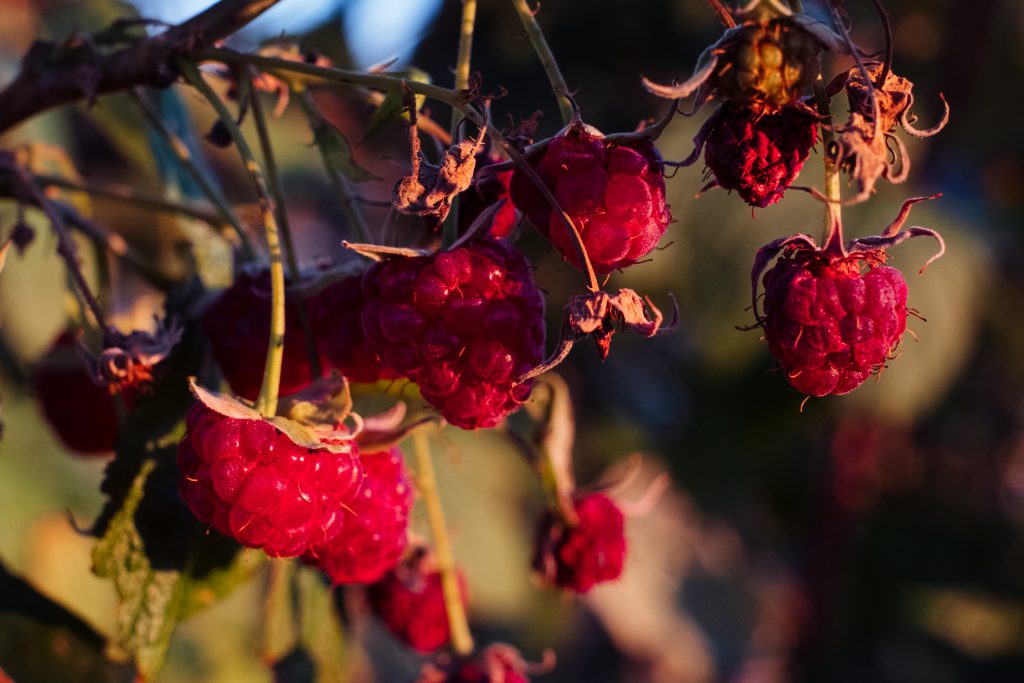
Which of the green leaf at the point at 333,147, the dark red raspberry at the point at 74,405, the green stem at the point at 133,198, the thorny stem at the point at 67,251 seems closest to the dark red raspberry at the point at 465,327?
the green leaf at the point at 333,147

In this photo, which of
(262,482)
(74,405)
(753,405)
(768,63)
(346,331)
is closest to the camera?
(768,63)

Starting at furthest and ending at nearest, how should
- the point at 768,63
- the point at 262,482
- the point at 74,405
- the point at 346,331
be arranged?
the point at 74,405 → the point at 346,331 → the point at 262,482 → the point at 768,63

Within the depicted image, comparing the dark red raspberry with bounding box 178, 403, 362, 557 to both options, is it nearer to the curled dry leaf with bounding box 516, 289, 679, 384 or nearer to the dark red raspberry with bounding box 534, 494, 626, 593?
the curled dry leaf with bounding box 516, 289, 679, 384

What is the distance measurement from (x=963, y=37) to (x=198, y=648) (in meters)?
2.40

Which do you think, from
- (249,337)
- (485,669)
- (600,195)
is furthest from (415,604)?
(600,195)

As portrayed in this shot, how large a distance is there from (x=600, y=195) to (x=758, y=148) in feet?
0.35

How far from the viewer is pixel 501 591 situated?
256cm

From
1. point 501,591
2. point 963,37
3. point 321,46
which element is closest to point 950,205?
point 963,37

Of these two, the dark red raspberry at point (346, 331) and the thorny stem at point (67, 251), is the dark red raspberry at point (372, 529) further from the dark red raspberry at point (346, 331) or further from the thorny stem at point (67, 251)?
the thorny stem at point (67, 251)

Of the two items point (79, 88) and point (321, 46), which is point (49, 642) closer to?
point (79, 88)

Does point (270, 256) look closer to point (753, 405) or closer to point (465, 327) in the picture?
point (465, 327)

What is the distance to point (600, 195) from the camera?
2.26 ft

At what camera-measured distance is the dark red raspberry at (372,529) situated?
853 mm

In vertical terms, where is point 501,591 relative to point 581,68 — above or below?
below
